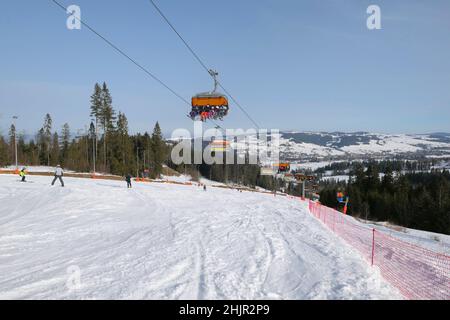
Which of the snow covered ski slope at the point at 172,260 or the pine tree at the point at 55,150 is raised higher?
the pine tree at the point at 55,150

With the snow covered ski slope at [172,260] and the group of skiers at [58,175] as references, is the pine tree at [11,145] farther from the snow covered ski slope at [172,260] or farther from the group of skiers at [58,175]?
the snow covered ski slope at [172,260]

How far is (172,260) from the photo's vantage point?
7.25m

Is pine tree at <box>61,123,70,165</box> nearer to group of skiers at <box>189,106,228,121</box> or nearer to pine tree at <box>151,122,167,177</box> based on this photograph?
pine tree at <box>151,122,167,177</box>

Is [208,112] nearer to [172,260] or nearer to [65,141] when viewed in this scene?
[172,260]

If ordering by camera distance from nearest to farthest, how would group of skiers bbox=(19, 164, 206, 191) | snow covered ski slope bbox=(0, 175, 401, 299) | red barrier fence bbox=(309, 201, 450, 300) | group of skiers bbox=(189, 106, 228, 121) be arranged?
1. snow covered ski slope bbox=(0, 175, 401, 299)
2. red barrier fence bbox=(309, 201, 450, 300)
3. group of skiers bbox=(189, 106, 228, 121)
4. group of skiers bbox=(19, 164, 206, 191)

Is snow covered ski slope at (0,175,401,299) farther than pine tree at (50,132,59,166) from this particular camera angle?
No

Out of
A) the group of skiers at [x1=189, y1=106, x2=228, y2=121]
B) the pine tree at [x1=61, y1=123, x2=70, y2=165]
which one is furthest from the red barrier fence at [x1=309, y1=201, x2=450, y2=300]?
the pine tree at [x1=61, y1=123, x2=70, y2=165]

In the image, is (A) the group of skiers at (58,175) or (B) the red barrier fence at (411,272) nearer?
(B) the red barrier fence at (411,272)

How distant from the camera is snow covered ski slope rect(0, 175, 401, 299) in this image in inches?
216

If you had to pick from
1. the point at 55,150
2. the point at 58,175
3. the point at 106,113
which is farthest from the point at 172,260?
the point at 55,150

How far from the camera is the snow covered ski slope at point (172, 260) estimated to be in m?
5.49

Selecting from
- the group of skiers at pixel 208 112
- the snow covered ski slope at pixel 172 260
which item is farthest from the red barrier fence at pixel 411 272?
the group of skiers at pixel 208 112

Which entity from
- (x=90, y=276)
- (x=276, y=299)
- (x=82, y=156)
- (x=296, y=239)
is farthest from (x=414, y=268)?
(x=82, y=156)
